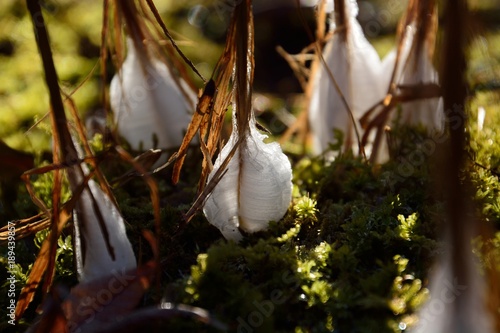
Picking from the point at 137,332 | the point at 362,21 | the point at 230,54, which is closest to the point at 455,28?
the point at 230,54

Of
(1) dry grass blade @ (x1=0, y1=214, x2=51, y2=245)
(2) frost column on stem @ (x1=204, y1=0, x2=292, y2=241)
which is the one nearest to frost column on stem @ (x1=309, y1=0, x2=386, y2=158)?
(2) frost column on stem @ (x1=204, y1=0, x2=292, y2=241)

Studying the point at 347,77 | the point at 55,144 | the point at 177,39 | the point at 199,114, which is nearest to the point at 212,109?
the point at 199,114

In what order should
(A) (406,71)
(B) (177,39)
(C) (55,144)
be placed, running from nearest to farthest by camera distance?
(C) (55,144) → (A) (406,71) → (B) (177,39)

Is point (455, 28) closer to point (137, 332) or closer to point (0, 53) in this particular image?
point (137, 332)

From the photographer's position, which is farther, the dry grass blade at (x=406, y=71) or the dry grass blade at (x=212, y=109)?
the dry grass blade at (x=406, y=71)

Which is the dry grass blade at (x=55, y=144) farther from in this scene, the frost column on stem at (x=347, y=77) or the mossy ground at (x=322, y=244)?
the frost column on stem at (x=347, y=77)

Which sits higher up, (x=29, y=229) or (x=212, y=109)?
(x=212, y=109)

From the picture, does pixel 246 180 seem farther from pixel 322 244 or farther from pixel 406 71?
pixel 406 71

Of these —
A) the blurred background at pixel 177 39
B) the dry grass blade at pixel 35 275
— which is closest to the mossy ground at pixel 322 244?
the dry grass blade at pixel 35 275
